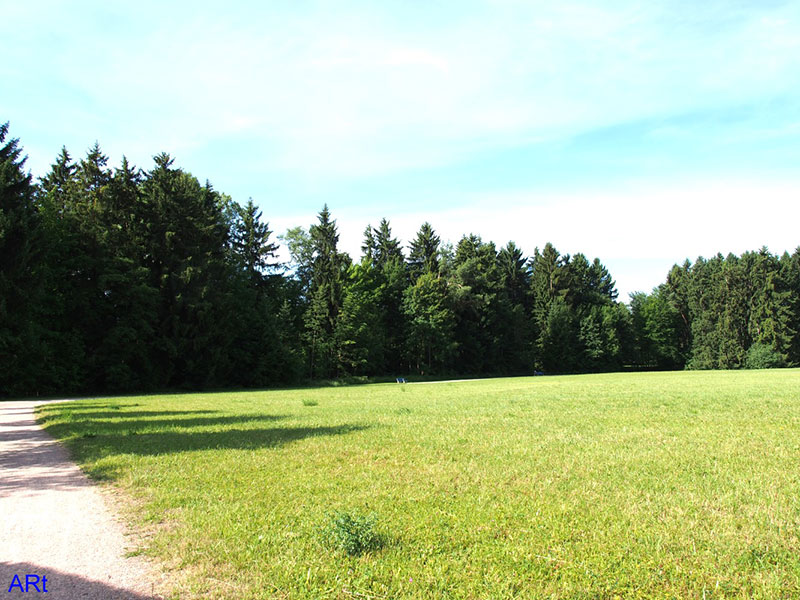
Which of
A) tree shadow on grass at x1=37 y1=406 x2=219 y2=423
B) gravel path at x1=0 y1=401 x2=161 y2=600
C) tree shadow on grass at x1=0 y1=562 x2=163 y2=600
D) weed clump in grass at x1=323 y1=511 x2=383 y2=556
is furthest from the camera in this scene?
tree shadow on grass at x1=37 y1=406 x2=219 y2=423

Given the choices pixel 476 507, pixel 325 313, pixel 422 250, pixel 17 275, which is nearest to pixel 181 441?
pixel 476 507

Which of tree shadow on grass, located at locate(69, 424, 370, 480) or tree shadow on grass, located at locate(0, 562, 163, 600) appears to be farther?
tree shadow on grass, located at locate(69, 424, 370, 480)

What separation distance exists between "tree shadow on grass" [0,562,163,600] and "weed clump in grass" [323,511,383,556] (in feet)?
4.71

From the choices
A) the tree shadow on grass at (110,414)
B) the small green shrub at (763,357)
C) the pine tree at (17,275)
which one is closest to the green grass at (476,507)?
the tree shadow on grass at (110,414)

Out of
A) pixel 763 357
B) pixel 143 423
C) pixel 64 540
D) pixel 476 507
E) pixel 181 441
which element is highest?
pixel 64 540

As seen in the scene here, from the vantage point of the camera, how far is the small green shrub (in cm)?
6569

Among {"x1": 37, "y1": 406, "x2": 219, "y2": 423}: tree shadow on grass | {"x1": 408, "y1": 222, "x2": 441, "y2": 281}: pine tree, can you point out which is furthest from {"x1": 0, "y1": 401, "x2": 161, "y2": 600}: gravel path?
{"x1": 408, "y1": 222, "x2": 441, "y2": 281}: pine tree

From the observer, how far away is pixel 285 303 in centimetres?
5250

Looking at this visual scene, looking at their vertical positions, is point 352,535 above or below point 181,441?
above

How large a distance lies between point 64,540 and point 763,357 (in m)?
79.4

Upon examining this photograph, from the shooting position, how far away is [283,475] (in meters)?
7.27

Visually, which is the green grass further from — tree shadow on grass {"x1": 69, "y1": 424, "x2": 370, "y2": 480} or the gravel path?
the gravel path

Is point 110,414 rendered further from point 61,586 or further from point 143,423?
point 61,586

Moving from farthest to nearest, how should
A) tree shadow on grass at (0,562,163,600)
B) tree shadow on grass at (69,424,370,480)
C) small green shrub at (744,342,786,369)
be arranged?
1. small green shrub at (744,342,786,369)
2. tree shadow on grass at (69,424,370,480)
3. tree shadow on grass at (0,562,163,600)
